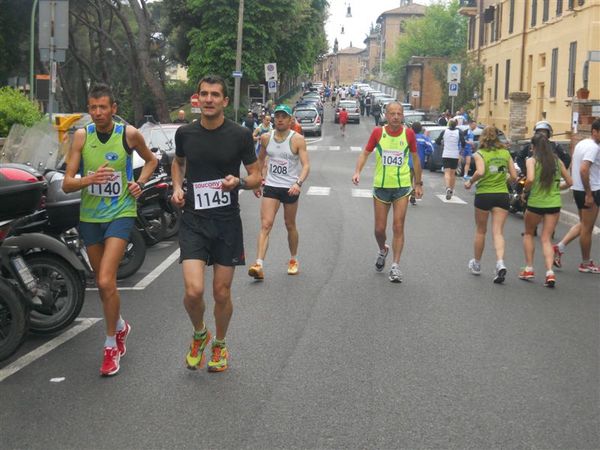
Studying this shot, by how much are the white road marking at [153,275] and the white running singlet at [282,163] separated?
166 centimetres

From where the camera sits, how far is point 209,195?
620 cm

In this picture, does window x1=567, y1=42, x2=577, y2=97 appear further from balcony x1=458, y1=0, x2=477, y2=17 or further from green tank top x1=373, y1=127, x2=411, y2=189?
green tank top x1=373, y1=127, x2=411, y2=189

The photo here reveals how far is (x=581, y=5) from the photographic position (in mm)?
35125

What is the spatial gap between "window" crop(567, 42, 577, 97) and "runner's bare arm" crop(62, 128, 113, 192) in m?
32.0

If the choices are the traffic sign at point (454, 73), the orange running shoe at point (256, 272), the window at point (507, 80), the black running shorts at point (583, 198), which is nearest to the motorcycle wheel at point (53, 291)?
the orange running shoe at point (256, 272)

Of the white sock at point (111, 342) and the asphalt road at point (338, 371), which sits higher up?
the white sock at point (111, 342)

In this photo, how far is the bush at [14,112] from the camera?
1695cm

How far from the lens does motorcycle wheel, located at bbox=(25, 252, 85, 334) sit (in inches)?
288

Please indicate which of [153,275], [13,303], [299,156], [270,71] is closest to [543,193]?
[299,156]

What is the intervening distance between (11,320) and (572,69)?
109ft

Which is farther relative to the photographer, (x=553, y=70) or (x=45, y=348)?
(x=553, y=70)

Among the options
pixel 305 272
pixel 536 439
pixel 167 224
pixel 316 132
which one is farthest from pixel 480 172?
pixel 316 132

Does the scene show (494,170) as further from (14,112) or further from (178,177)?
(14,112)

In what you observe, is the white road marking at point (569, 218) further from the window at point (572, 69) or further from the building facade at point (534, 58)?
the window at point (572, 69)
